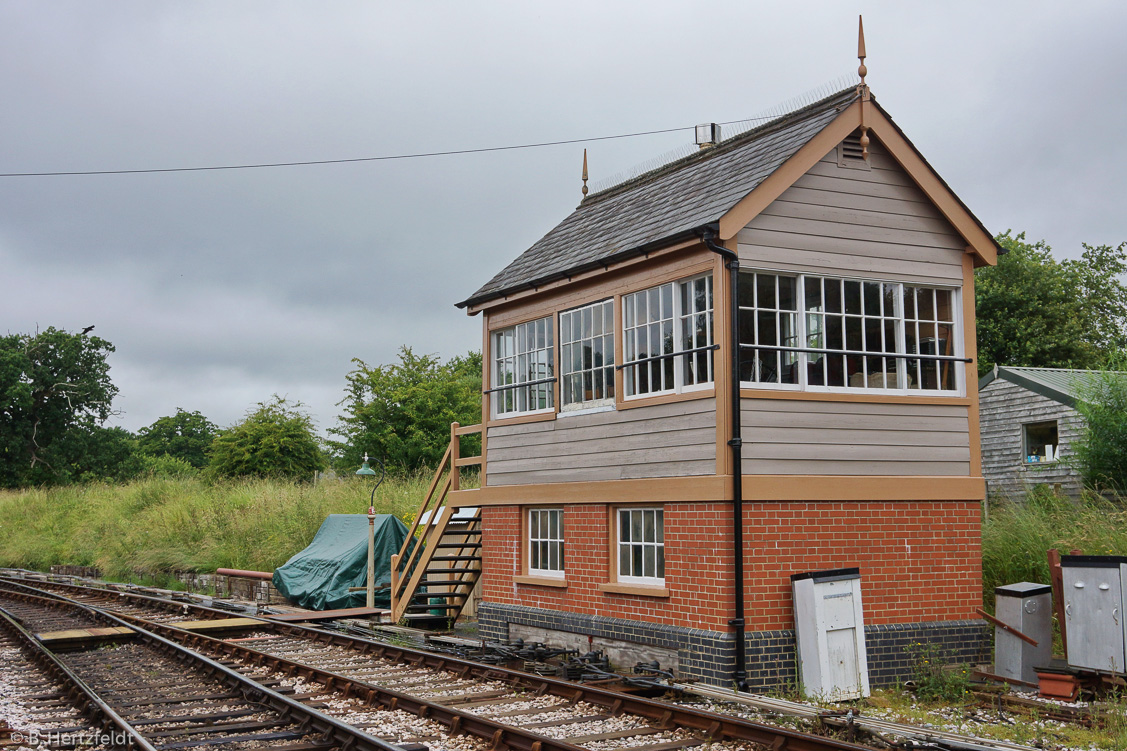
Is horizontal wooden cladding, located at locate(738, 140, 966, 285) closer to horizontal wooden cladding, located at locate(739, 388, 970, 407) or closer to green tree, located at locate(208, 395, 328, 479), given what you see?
horizontal wooden cladding, located at locate(739, 388, 970, 407)

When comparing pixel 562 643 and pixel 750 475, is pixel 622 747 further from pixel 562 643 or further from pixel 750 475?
pixel 562 643

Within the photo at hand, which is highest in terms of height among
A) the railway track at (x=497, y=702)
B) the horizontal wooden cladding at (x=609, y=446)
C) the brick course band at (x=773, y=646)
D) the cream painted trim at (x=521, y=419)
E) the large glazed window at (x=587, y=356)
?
the large glazed window at (x=587, y=356)

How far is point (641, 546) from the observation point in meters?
11.8

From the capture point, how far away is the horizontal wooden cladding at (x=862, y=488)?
10469mm

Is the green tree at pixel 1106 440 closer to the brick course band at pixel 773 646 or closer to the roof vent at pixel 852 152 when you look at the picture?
the brick course band at pixel 773 646

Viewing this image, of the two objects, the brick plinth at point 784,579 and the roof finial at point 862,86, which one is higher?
the roof finial at point 862,86

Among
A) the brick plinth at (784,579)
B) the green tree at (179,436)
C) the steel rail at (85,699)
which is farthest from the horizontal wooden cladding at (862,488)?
the green tree at (179,436)

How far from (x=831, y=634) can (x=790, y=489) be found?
59.1 inches

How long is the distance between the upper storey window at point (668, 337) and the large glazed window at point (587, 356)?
376mm

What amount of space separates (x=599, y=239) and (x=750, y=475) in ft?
14.7

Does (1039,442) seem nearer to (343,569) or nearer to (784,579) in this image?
(784,579)

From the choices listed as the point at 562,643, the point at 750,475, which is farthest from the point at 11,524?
the point at 750,475

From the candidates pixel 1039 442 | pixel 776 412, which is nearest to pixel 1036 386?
pixel 1039 442

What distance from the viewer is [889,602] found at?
10914mm
